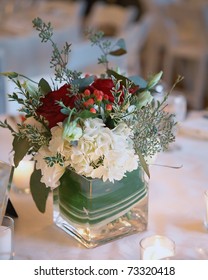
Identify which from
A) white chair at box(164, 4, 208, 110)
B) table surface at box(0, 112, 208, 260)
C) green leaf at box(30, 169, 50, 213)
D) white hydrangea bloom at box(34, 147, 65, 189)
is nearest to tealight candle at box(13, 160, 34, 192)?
table surface at box(0, 112, 208, 260)

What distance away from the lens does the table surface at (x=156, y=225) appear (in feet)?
3.50

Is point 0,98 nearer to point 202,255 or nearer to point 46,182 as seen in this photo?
point 46,182

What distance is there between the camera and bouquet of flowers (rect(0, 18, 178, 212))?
3.17 feet

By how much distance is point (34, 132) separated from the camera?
3.29ft

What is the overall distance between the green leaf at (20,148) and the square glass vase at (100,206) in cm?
10

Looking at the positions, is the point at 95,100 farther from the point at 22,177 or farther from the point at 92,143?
the point at 22,177

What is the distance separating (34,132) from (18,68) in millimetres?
2451

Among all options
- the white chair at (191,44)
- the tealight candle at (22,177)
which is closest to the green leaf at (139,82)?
the tealight candle at (22,177)

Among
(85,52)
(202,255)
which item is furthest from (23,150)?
(85,52)

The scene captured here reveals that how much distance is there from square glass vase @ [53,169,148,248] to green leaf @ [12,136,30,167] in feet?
0.31

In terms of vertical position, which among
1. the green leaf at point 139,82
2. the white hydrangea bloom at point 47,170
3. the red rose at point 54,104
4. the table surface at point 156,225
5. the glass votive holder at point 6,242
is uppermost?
the green leaf at point 139,82

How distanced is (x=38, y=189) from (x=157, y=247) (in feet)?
0.95

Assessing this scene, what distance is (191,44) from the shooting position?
4.43m

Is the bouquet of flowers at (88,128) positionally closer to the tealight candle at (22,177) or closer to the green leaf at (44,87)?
the green leaf at (44,87)
